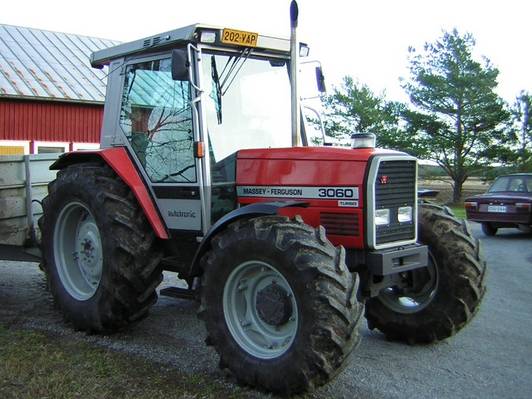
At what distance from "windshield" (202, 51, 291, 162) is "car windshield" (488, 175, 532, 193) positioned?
1156cm

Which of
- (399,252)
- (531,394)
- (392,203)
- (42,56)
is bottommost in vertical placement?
(531,394)

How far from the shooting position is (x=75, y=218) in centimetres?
590

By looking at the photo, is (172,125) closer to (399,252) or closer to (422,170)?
(399,252)

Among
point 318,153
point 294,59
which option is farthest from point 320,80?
point 318,153

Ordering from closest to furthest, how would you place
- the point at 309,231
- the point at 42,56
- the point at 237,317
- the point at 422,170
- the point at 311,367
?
the point at 311,367 < the point at 309,231 < the point at 237,317 < the point at 42,56 < the point at 422,170

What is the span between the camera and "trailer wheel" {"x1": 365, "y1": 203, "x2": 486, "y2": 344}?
201 inches

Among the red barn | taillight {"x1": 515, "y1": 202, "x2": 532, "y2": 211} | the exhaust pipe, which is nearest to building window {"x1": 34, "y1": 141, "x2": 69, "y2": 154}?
the red barn

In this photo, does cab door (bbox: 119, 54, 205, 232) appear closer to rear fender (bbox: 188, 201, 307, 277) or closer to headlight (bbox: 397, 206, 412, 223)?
rear fender (bbox: 188, 201, 307, 277)

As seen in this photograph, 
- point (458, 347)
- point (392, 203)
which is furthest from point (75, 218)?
point (458, 347)

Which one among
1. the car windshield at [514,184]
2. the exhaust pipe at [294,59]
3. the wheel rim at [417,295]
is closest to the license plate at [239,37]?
the exhaust pipe at [294,59]

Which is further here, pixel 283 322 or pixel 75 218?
pixel 75 218

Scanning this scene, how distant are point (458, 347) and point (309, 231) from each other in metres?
2.13

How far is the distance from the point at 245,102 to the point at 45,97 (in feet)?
49.3

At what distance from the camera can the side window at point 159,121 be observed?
16.8 feet
